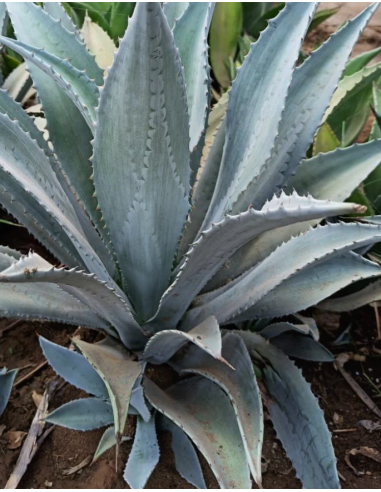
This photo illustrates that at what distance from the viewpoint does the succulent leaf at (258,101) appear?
0.81 meters

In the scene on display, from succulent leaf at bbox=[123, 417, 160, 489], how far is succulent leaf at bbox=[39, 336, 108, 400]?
3.6 inches

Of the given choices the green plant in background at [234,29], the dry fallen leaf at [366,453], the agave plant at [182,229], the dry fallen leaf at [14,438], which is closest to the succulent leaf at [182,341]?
the agave plant at [182,229]

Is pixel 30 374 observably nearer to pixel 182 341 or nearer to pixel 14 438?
pixel 14 438

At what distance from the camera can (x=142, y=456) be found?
2.78ft

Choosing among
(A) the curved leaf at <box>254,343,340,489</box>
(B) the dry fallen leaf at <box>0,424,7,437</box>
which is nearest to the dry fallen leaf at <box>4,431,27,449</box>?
(B) the dry fallen leaf at <box>0,424,7,437</box>

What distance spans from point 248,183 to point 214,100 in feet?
2.98

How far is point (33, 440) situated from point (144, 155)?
23.7 inches

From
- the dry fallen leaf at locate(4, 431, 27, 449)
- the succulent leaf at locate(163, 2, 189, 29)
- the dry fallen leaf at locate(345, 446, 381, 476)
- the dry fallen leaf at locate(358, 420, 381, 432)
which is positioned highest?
the succulent leaf at locate(163, 2, 189, 29)

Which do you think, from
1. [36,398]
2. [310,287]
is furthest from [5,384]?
[310,287]

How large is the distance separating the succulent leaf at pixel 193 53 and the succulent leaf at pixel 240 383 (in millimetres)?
342

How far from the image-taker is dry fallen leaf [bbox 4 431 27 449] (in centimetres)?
98

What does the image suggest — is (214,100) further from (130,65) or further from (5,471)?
(5,471)

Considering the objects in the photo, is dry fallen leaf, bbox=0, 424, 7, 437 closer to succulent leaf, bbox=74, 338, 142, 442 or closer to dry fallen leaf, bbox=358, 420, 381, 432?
succulent leaf, bbox=74, 338, 142, 442

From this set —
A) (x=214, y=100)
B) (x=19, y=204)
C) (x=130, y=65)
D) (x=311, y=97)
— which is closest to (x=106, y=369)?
(x=19, y=204)
